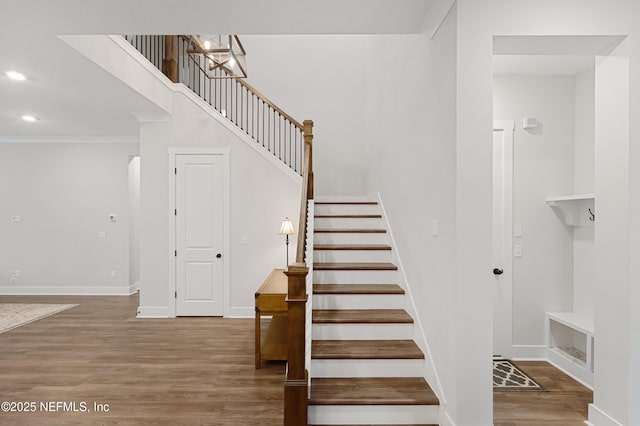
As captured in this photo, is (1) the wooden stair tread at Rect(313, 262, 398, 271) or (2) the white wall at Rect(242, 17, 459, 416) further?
(1) the wooden stair tread at Rect(313, 262, 398, 271)

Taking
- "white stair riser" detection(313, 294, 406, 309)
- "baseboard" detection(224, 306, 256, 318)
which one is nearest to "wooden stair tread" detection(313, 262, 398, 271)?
"white stair riser" detection(313, 294, 406, 309)

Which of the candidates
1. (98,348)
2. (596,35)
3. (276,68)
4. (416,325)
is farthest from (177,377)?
(276,68)

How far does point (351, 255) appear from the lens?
412 centimetres

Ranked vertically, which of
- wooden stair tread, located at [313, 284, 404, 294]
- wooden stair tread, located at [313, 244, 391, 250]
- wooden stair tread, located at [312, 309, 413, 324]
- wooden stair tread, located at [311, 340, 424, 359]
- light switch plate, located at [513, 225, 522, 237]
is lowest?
wooden stair tread, located at [311, 340, 424, 359]

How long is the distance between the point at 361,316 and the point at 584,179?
259cm

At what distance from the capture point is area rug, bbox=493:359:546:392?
3182 mm

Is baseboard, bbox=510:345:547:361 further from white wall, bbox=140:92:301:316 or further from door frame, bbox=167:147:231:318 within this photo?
door frame, bbox=167:147:231:318

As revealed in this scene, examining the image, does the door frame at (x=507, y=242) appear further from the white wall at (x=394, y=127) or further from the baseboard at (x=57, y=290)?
the baseboard at (x=57, y=290)

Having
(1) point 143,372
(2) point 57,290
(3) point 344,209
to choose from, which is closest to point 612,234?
(3) point 344,209

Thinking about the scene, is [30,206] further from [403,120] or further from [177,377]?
[403,120]

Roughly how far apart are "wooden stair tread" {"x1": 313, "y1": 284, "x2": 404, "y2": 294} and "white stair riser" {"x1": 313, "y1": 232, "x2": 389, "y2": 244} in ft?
2.47

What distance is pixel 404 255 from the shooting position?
365cm

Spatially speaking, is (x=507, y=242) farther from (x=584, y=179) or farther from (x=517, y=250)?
(x=584, y=179)

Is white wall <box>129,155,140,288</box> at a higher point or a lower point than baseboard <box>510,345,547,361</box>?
higher
